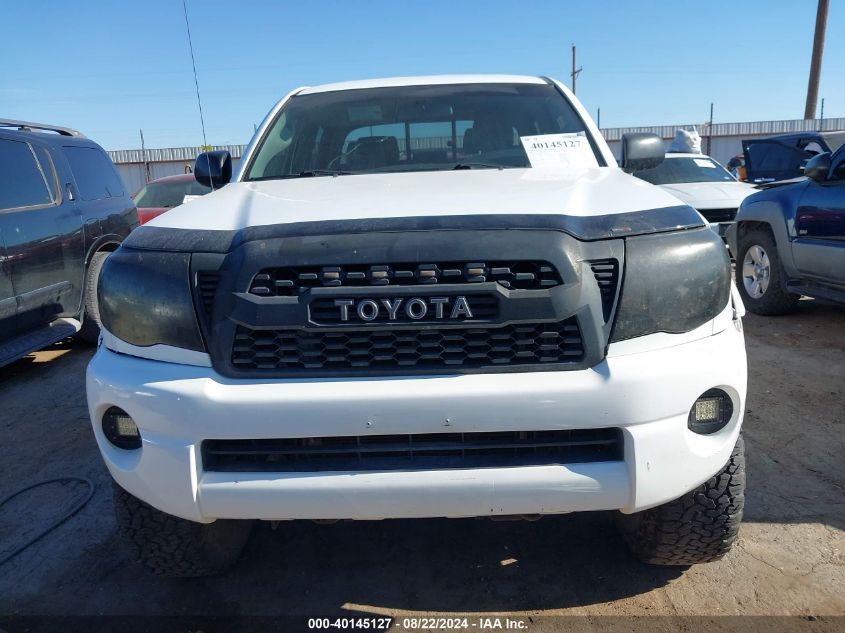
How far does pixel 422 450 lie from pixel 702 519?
39.9 inches

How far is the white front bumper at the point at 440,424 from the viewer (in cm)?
182

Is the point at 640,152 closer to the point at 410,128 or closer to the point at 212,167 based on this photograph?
the point at 410,128

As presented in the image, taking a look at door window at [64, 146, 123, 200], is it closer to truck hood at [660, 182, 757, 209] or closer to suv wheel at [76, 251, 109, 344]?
suv wheel at [76, 251, 109, 344]

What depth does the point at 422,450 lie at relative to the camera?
189cm

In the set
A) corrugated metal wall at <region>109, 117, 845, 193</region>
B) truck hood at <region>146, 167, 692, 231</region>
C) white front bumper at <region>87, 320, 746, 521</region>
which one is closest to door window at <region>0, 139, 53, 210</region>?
truck hood at <region>146, 167, 692, 231</region>

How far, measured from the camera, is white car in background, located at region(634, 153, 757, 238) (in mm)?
8516

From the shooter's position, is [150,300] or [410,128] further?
[410,128]

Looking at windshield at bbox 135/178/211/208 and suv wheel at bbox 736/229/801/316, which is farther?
windshield at bbox 135/178/211/208

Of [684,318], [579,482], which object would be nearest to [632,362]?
[684,318]

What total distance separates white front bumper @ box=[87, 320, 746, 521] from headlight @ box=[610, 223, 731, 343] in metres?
0.06

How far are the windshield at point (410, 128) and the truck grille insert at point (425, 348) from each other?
1.41 meters

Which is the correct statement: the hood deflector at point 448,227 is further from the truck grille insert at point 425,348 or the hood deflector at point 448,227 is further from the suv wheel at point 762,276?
the suv wheel at point 762,276

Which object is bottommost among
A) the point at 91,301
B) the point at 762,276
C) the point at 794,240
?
the point at 762,276

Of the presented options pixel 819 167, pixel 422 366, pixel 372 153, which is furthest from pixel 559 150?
pixel 819 167
